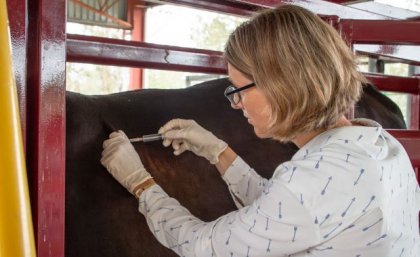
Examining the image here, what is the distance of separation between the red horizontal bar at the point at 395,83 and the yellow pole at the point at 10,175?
223 centimetres

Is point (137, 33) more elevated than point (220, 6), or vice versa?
point (137, 33)

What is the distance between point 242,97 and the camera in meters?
1.18

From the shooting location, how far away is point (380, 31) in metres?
1.71

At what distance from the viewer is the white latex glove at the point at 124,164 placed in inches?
49.4

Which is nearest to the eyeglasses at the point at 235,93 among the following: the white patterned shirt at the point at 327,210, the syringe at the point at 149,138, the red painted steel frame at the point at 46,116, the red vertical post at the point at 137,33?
the white patterned shirt at the point at 327,210

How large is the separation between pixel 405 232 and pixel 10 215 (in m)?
0.86

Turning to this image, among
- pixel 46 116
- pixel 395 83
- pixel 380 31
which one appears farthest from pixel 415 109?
pixel 46 116

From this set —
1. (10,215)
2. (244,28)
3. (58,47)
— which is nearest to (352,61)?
(244,28)

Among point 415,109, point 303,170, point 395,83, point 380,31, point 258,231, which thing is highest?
point 380,31

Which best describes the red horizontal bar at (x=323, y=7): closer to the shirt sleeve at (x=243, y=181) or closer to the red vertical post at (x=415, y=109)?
the shirt sleeve at (x=243, y=181)

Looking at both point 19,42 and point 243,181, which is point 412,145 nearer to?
point 243,181

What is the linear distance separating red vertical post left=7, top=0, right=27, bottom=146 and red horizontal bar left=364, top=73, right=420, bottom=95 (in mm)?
1954

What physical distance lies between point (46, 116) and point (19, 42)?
12cm

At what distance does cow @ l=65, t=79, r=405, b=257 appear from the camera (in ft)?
4.10
